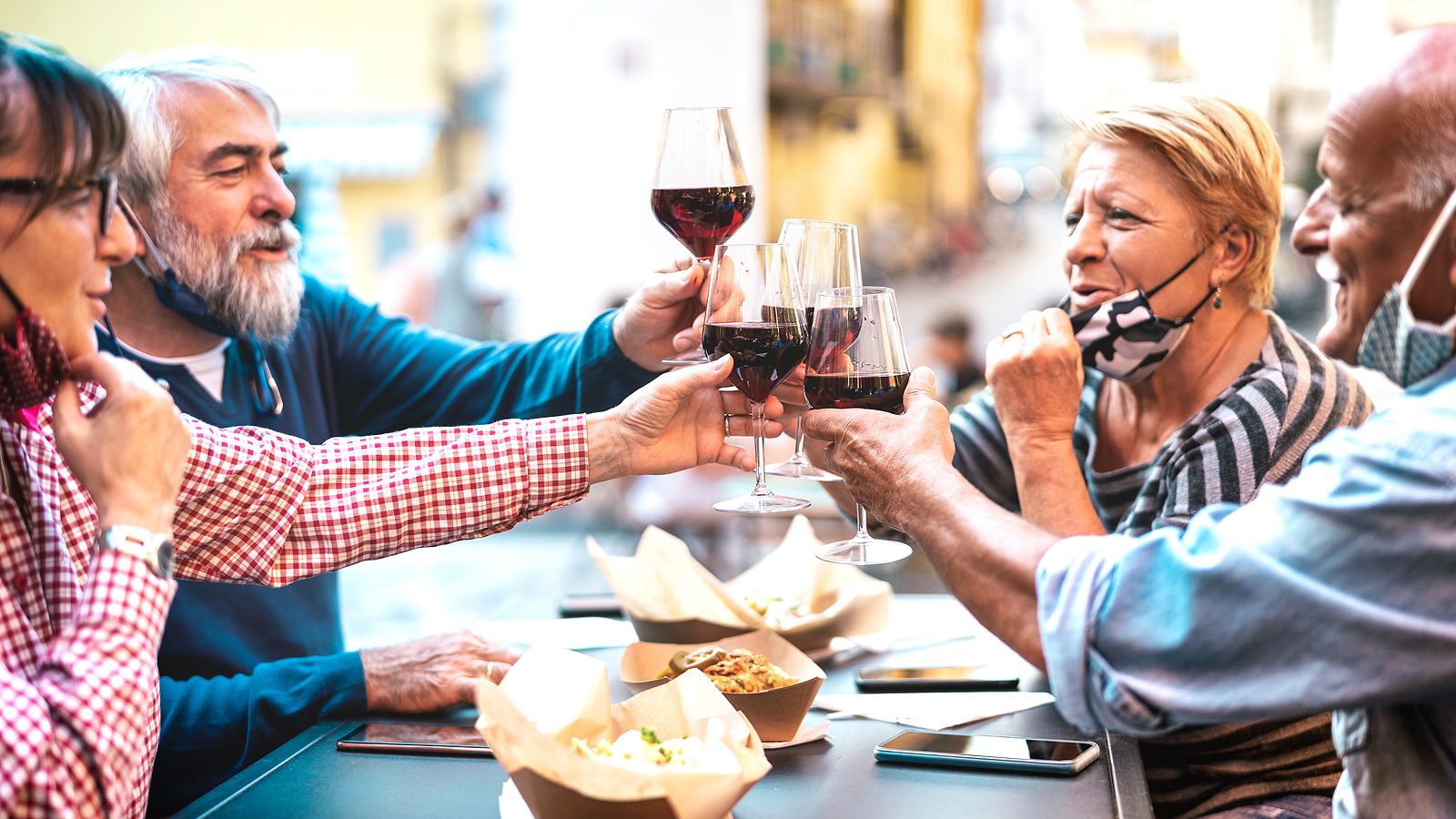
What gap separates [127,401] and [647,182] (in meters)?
6.36

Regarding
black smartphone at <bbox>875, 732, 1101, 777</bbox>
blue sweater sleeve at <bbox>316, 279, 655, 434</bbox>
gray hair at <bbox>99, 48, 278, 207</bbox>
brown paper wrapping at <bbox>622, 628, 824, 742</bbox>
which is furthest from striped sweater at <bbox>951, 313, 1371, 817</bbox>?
Result: gray hair at <bbox>99, 48, 278, 207</bbox>

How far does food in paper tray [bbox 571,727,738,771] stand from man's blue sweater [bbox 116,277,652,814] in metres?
0.58

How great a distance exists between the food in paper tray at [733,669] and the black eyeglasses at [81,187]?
2.97 ft

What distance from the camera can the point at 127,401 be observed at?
136 cm

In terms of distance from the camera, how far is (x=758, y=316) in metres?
1.69

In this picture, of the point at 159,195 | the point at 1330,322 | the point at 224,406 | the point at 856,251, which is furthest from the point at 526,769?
the point at 159,195

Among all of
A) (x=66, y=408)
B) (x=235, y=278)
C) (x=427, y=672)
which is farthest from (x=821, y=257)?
(x=235, y=278)

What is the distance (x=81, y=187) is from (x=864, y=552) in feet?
3.45

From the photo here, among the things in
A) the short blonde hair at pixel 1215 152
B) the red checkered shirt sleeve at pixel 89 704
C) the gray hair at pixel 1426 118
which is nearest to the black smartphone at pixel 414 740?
the red checkered shirt sleeve at pixel 89 704

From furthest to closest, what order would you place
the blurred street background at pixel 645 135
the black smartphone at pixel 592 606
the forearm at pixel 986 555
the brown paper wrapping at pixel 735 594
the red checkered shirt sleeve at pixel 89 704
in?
1. the blurred street background at pixel 645 135
2. the black smartphone at pixel 592 606
3. the brown paper wrapping at pixel 735 594
4. the forearm at pixel 986 555
5. the red checkered shirt sleeve at pixel 89 704

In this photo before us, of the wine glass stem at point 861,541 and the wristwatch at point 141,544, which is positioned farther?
the wine glass stem at point 861,541

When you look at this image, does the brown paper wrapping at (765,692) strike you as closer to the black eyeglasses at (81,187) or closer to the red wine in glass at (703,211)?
the red wine in glass at (703,211)

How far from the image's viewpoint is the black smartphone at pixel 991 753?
62.1 inches

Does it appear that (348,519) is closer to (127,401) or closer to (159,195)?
(127,401)
